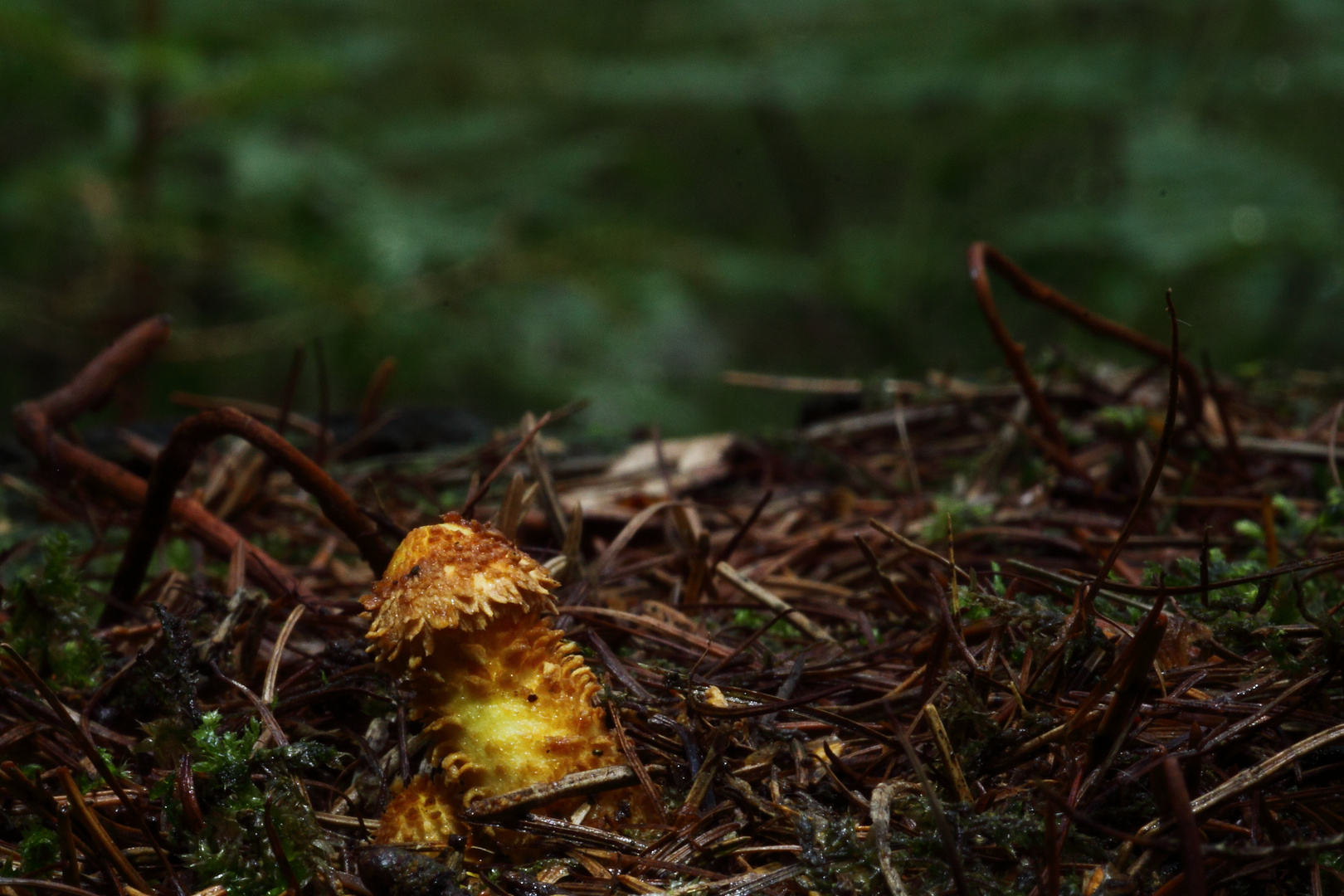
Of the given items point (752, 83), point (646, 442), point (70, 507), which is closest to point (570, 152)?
point (752, 83)

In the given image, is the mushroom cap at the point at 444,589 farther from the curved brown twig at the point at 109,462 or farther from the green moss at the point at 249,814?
the curved brown twig at the point at 109,462

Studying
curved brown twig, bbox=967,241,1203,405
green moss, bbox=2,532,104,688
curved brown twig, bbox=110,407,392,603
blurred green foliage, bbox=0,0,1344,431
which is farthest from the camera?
blurred green foliage, bbox=0,0,1344,431

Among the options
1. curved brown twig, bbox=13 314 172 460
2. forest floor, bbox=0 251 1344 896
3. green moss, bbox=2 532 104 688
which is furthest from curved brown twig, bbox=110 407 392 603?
curved brown twig, bbox=13 314 172 460

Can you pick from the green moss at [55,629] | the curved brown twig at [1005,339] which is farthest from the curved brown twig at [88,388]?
the curved brown twig at [1005,339]

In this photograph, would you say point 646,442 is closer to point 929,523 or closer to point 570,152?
point 929,523

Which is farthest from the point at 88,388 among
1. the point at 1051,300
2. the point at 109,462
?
the point at 1051,300

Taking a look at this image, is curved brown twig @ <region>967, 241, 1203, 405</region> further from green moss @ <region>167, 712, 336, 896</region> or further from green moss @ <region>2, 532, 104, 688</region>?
green moss @ <region>2, 532, 104, 688</region>

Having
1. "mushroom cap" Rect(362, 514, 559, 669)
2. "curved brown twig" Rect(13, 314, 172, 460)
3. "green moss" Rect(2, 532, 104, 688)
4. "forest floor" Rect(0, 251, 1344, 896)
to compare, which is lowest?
"forest floor" Rect(0, 251, 1344, 896)
